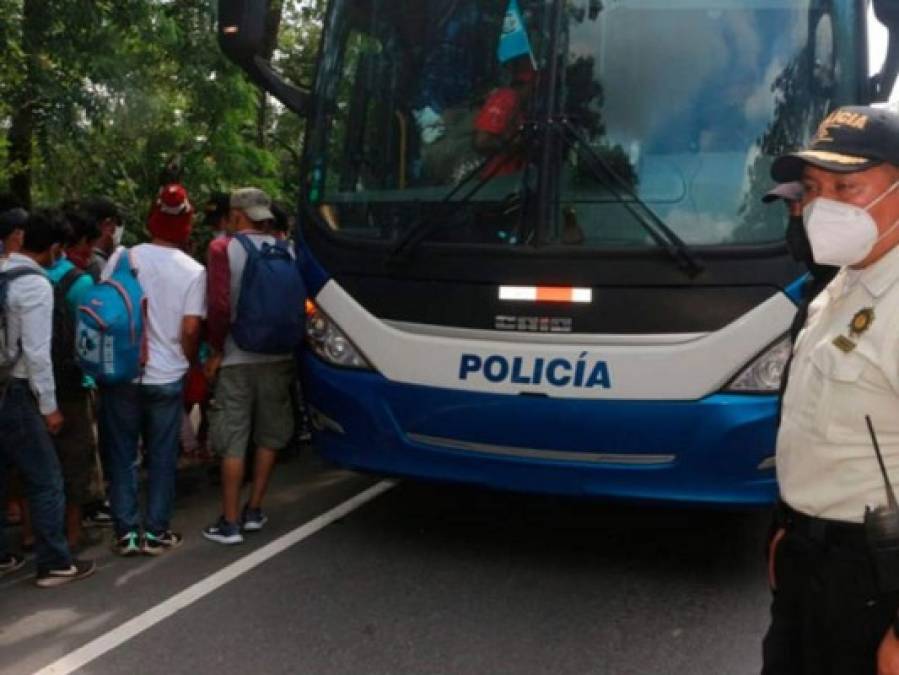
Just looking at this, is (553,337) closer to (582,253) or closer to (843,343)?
(582,253)

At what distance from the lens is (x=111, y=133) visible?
9203 mm

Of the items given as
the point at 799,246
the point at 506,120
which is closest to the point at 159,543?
the point at 506,120

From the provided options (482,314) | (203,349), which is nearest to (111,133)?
(203,349)

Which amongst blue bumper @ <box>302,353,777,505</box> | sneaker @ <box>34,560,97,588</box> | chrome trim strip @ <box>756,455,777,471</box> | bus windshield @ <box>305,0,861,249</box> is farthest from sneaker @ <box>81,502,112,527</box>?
chrome trim strip @ <box>756,455,777,471</box>

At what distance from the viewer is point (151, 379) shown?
16.6 feet

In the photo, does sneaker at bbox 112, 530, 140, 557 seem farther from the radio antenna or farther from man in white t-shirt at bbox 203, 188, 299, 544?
the radio antenna

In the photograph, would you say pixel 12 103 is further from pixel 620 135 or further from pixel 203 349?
pixel 620 135

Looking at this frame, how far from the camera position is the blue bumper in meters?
4.39

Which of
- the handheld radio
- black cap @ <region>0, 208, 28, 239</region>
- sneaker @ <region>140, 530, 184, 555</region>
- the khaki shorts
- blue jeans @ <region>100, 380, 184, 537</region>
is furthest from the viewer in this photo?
the khaki shorts

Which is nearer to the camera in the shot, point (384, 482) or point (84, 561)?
point (84, 561)

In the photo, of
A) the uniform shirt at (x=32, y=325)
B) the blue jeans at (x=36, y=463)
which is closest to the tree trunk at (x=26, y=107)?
the uniform shirt at (x=32, y=325)

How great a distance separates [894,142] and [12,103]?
26.1 ft

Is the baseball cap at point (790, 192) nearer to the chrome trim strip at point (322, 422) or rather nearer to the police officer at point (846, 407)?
the police officer at point (846, 407)

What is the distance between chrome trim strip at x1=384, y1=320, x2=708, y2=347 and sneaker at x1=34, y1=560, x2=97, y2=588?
5.70ft
